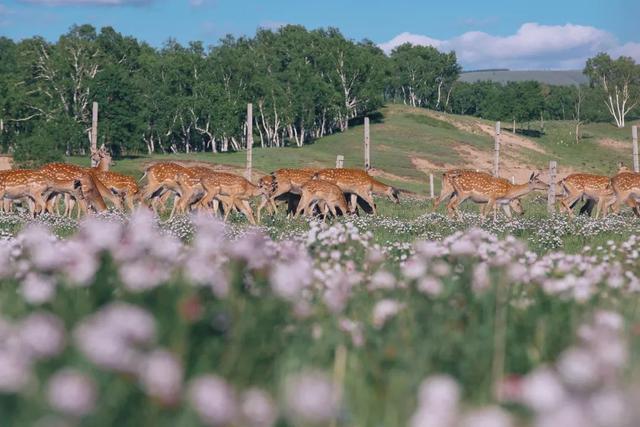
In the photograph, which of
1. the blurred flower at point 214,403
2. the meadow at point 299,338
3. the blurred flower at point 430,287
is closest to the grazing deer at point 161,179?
the meadow at point 299,338

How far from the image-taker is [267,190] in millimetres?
24766

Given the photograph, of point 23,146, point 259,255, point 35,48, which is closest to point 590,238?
point 259,255

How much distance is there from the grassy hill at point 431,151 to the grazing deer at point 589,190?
96.4 feet

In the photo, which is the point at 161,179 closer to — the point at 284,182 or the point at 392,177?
the point at 284,182

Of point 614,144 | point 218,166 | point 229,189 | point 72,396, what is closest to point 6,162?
point 218,166

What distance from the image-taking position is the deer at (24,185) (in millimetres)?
23609

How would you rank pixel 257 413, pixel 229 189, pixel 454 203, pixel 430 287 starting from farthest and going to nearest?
pixel 454 203
pixel 229 189
pixel 430 287
pixel 257 413

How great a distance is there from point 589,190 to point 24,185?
15.3m

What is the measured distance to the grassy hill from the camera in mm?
63938

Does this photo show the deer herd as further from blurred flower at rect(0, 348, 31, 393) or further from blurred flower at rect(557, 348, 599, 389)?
blurred flower at rect(557, 348, 599, 389)

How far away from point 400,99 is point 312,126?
70303 millimetres

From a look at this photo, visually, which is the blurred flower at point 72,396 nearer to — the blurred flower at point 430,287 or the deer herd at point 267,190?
the blurred flower at point 430,287

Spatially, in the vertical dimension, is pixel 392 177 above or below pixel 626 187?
below

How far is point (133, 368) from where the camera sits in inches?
114
